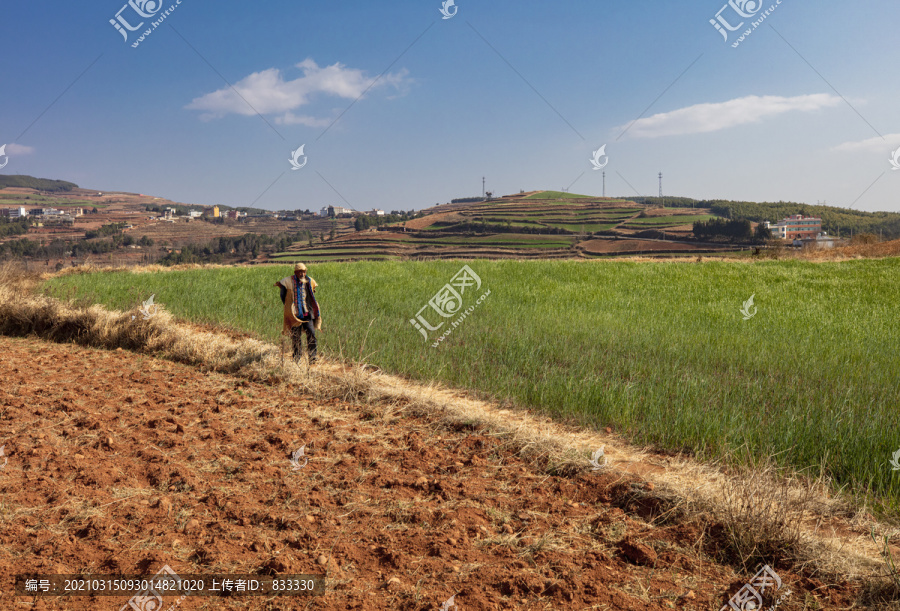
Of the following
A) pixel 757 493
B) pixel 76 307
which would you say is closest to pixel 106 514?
pixel 757 493

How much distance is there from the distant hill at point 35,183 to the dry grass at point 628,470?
465 ft

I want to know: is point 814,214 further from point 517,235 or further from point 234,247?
point 234,247

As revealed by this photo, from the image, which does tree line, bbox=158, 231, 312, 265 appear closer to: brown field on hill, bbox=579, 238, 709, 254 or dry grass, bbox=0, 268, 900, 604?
brown field on hill, bbox=579, 238, 709, 254

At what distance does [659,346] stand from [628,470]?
17.5ft

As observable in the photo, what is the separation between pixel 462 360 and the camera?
9.05m

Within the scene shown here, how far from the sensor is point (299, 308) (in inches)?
335

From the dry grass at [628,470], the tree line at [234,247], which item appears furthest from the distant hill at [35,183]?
the dry grass at [628,470]

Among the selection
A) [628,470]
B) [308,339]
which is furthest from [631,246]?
[628,470]

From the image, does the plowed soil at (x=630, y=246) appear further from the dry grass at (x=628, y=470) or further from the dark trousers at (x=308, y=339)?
the dry grass at (x=628, y=470)

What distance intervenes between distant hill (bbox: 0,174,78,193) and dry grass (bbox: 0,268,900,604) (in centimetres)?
14169

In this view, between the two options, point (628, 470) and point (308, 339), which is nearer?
point (628, 470)

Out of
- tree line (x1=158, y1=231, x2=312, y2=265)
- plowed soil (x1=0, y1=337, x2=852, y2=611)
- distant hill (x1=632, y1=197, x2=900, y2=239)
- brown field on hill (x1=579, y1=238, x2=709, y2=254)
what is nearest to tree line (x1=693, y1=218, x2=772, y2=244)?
brown field on hill (x1=579, y1=238, x2=709, y2=254)

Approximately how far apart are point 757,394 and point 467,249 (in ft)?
182

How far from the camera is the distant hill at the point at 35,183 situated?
392 ft
